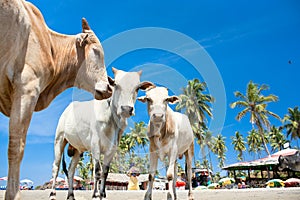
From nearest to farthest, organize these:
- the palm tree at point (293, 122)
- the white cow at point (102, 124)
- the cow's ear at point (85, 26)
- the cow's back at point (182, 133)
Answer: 1. the cow's ear at point (85, 26)
2. the white cow at point (102, 124)
3. the cow's back at point (182, 133)
4. the palm tree at point (293, 122)

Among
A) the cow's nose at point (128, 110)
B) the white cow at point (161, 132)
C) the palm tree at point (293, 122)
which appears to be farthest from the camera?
the palm tree at point (293, 122)

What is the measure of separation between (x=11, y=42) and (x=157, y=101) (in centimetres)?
329

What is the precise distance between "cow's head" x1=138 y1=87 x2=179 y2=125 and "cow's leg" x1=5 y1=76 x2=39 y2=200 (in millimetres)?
2903

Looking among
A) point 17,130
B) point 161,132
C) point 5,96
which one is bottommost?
point 17,130

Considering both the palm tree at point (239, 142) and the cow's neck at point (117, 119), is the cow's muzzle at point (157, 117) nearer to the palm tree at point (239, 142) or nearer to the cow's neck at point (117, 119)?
the cow's neck at point (117, 119)

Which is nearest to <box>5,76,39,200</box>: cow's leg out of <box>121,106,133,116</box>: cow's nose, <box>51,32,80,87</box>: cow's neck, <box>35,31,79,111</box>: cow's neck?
<box>35,31,79,111</box>: cow's neck

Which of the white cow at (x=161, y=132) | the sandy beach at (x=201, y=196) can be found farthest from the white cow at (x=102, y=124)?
the sandy beach at (x=201, y=196)

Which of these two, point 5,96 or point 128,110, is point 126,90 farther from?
point 5,96

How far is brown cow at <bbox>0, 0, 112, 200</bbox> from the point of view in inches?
86.6

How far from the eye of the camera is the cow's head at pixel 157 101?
5.04 meters

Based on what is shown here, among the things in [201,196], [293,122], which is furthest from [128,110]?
[293,122]

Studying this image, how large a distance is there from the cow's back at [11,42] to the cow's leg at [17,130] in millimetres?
120

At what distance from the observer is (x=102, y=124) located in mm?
5488

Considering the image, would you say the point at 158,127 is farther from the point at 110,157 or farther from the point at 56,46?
the point at 56,46
